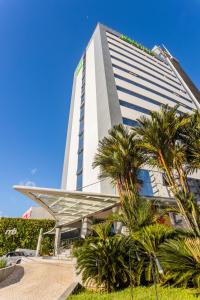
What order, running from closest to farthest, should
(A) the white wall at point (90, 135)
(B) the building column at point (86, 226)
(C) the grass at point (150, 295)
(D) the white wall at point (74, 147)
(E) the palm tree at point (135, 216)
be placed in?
(C) the grass at point (150, 295) < (E) the palm tree at point (135, 216) < (B) the building column at point (86, 226) < (A) the white wall at point (90, 135) < (D) the white wall at point (74, 147)

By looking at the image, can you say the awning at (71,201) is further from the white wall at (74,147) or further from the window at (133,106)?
the window at (133,106)

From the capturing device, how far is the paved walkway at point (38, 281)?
648cm

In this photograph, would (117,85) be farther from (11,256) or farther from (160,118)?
(11,256)

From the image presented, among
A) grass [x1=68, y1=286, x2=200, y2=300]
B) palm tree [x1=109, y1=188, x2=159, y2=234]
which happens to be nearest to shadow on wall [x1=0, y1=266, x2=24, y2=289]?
grass [x1=68, y1=286, x2=200, y2=300]

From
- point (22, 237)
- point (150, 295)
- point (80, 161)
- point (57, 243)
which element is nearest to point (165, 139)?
point (150, 295)

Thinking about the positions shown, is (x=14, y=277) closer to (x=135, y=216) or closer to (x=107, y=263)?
(x=107, y=263)

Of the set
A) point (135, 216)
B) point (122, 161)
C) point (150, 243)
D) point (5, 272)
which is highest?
point (122, 161)

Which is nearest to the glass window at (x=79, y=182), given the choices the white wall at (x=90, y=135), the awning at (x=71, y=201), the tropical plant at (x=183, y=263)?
the white wall at (x=90, y=135)

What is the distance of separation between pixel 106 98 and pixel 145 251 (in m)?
15.8

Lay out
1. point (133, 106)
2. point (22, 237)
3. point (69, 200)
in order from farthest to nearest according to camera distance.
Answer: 1. point (133, 106)
2. point (22, 237)
3. point (69, 200)

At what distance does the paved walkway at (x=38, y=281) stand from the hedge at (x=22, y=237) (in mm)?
5455

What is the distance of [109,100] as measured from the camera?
19.3m

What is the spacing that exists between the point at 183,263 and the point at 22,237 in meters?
15.5

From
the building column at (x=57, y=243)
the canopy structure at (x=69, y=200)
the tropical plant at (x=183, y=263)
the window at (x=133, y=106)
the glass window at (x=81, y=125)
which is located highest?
the window at (x=133, y=106)
